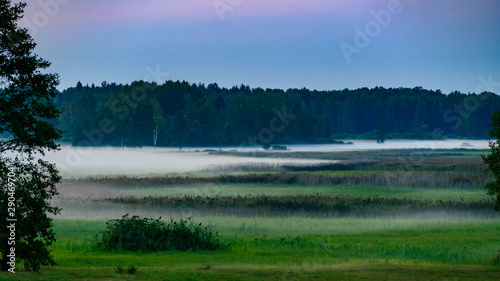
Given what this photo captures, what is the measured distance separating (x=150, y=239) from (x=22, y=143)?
10.2 meters

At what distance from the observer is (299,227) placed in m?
38.2

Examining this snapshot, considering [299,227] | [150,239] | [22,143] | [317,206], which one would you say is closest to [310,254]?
[150,239]

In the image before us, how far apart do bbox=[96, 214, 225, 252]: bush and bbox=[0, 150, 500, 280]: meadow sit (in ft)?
2.32

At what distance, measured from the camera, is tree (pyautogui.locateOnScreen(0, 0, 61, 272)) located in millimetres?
19578

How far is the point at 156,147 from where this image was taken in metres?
185

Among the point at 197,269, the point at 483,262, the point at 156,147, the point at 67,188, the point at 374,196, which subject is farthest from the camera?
the point at 156,147

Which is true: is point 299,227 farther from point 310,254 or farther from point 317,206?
point 310,254

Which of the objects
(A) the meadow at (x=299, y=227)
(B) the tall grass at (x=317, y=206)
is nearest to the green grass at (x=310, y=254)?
(A) the meadow at (x=299, y=227)

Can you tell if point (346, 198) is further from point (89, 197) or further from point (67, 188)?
point (67, 188)

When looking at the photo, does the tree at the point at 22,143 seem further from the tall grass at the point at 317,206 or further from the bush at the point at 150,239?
the tall grass at the point at 317,206

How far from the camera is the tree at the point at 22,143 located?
19.6 metres

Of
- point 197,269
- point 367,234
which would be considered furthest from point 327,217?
point 197,269

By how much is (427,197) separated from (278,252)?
97.5ft

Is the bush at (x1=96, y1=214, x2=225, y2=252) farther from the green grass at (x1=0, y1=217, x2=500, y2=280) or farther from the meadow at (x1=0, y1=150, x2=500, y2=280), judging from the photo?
the green grass at (x1=0, y1=217, x2=500, y2=280)
